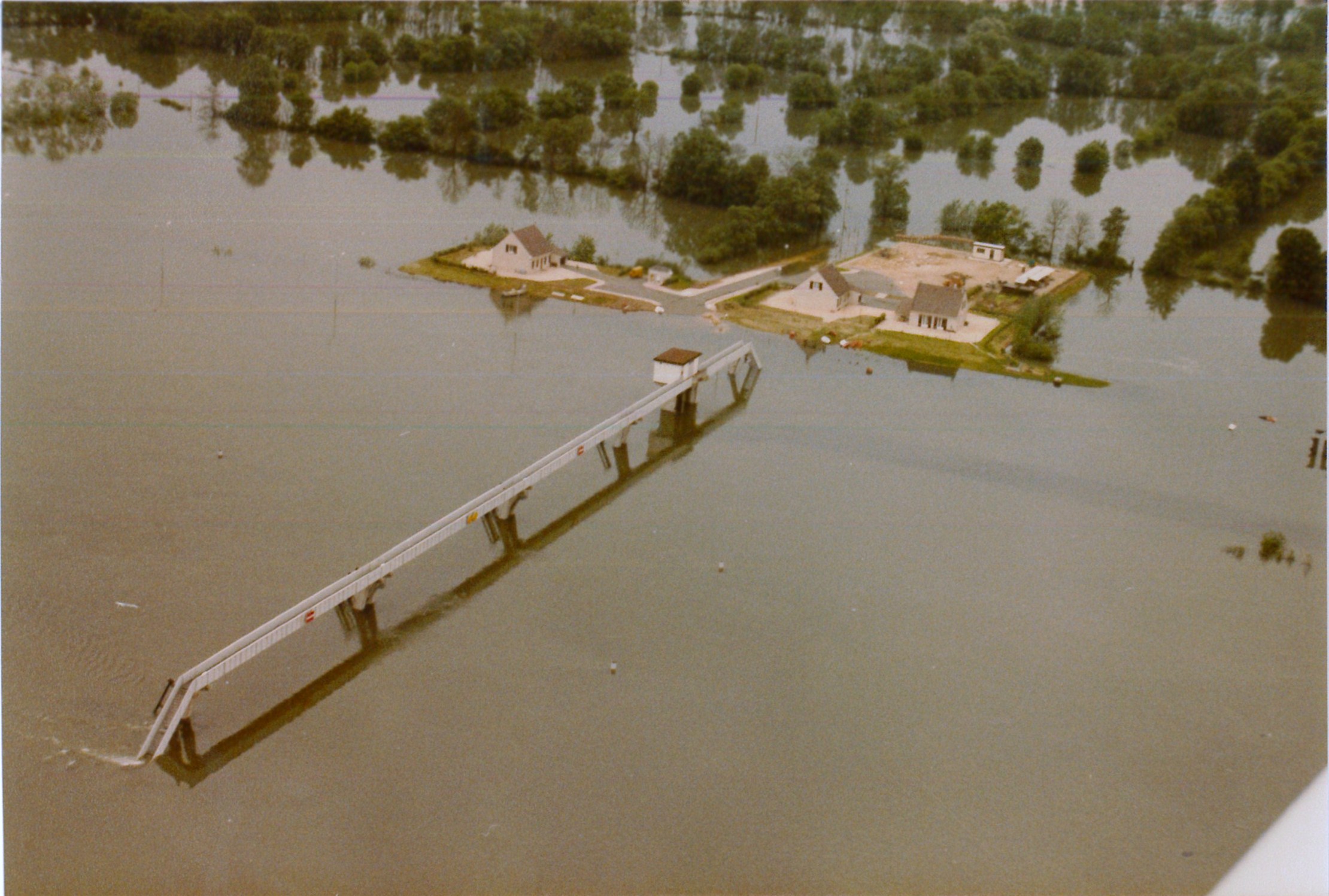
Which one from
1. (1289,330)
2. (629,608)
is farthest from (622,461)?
(1289,330)

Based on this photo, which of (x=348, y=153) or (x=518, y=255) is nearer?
(x=518, y=255)

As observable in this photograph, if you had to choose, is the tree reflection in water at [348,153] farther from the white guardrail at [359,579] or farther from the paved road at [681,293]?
the white guardrail at [359,579]

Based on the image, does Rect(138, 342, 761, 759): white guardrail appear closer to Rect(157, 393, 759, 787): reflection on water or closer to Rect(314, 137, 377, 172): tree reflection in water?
Rect(157, 393, 759, 787): reflection on water

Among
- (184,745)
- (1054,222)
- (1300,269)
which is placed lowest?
(184,745)

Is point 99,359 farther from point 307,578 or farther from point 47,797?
point 47,797

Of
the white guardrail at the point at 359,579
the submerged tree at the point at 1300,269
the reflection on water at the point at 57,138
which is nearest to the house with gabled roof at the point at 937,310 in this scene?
the white guardrail at the point at 359,579

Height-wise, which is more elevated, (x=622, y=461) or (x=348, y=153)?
(x=348, y=153)

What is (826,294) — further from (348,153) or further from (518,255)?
(348,153)
